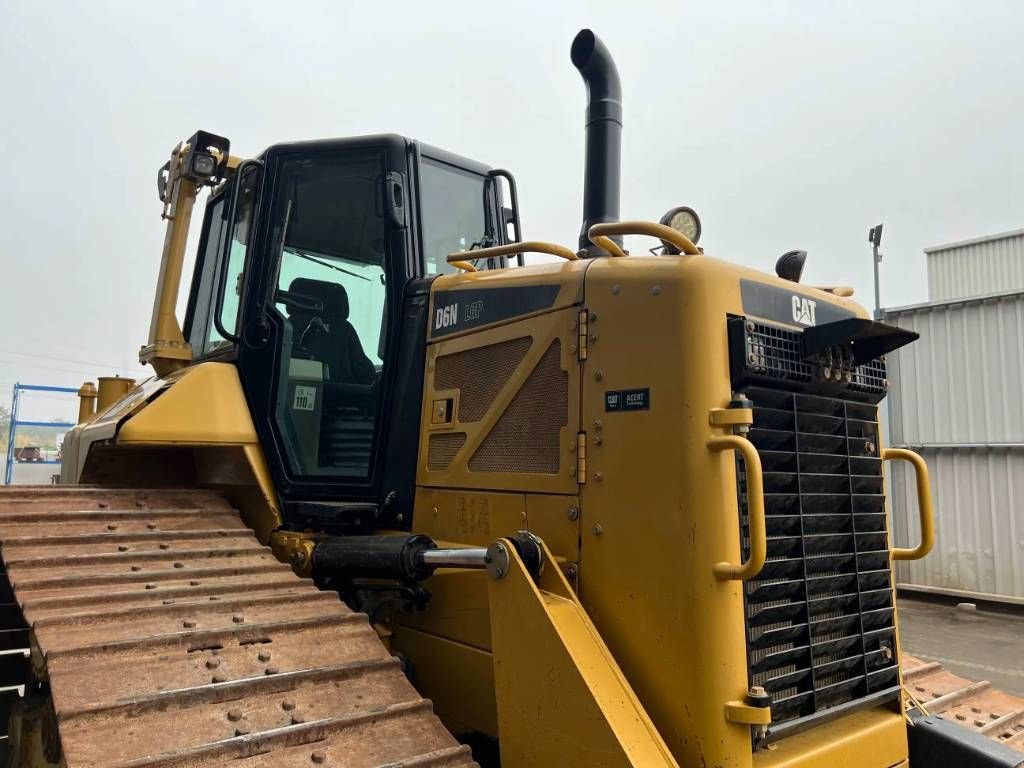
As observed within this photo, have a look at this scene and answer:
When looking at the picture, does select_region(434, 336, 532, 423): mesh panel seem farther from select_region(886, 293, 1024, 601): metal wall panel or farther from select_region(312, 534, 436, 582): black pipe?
select_region(886, 293, 1024, 601): metal wall panel

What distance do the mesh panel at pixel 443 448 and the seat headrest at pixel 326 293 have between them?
91cm

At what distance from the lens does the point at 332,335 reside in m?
3.85

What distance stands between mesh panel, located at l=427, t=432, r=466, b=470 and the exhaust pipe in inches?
41.8

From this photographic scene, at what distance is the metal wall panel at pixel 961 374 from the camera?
10.1 meters

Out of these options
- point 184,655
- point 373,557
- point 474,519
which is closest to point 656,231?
point 474,519

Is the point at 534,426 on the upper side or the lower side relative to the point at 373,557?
upper

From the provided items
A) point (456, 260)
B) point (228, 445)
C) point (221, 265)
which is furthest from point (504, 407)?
point (221, 265)

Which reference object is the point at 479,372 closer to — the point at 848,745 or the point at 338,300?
the point at 338,300

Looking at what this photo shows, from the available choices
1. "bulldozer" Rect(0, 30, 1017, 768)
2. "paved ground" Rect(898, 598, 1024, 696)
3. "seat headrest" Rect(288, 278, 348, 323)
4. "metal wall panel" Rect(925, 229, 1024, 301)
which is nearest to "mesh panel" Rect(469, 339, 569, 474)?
"bulldozer" Rect(0, 30, 1017, 768)

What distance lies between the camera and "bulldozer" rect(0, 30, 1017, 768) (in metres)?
2.39

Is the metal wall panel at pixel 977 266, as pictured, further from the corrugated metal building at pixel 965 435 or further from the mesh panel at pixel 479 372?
the mesh panel at pixel 479 372

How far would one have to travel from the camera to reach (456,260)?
335cm

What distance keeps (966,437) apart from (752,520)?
381 inches

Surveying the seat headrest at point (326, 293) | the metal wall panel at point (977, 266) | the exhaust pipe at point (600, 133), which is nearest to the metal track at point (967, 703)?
the exhaust pipe at point (600, 133)
